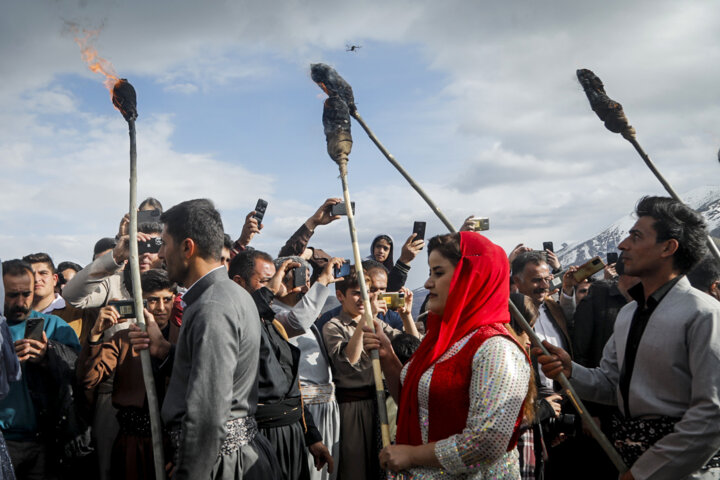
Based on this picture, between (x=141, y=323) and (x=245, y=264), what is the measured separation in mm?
1553

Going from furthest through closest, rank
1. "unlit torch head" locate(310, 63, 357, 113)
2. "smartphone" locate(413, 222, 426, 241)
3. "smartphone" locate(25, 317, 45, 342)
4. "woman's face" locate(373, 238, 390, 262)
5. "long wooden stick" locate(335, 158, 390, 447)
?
"woman's face" locate(373, 238, 390, 262) < "smartphone" locate(413, 222, 426, 241) < "smartphone" locate(25, 317, 45, 342) < "unlit torch head" locate(310, 63, 357, 113) < "long wooden stick" locate(335, 158, 390, 447)

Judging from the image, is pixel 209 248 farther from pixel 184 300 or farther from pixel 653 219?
pixel 653 219

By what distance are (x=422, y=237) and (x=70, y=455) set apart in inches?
163

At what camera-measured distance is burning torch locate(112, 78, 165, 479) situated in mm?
3246

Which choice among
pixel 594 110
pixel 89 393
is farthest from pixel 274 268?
pixel 594 110

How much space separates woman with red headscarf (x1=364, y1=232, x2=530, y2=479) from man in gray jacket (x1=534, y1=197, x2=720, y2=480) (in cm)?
82

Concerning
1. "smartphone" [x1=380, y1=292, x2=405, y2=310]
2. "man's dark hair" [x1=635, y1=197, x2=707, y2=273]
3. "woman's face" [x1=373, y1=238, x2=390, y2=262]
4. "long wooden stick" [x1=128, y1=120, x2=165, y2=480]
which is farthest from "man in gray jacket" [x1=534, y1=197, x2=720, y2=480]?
"woman's face" [x1=373, y1=238, x2=390, y2=262]

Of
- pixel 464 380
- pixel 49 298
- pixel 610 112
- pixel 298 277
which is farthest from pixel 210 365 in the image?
pixel 610 112

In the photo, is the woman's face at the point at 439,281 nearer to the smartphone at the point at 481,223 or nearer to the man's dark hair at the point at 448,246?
the man's dark hair at the point at 448,246

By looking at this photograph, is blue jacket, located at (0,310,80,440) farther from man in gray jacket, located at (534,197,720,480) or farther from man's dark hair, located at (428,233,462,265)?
man in gray jacket, located at (534,197,720,480)

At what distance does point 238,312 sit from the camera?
3.13 m

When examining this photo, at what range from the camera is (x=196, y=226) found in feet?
11.0

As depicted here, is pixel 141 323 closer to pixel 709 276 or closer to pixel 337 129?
pixel 337 129

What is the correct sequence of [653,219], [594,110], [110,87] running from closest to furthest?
[653,219] < [110,87] < [594,110]
